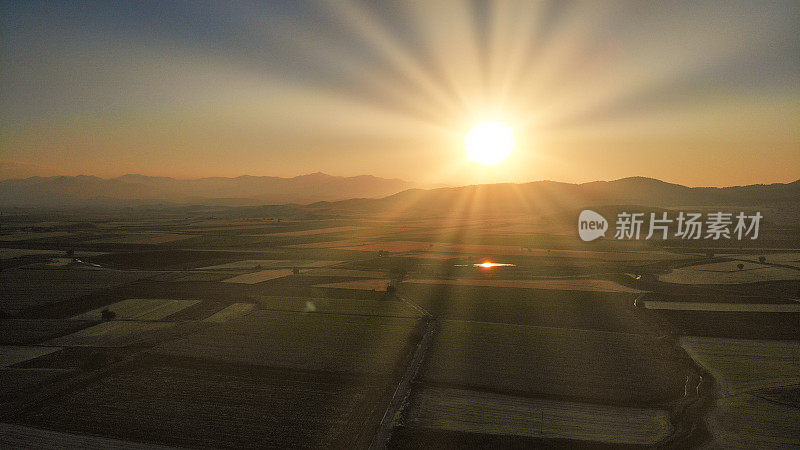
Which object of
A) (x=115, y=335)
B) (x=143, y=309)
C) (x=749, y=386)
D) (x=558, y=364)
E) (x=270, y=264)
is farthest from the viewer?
(x=270, y=264)

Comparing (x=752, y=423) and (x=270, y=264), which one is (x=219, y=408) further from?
(x=270, y=264)

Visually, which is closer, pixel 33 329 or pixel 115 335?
pixel 115 335

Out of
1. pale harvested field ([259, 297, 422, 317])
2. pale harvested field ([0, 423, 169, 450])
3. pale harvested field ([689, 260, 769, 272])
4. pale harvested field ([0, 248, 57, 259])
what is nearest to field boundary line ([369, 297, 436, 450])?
pale harvested field ([259, 297, 422, 317])

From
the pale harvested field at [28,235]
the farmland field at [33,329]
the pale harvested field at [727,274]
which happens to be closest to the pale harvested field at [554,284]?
the pale harvested field at [727,274]

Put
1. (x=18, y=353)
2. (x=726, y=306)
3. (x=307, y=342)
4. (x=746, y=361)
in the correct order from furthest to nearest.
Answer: (x=726, y=306) → (x=307, y=342) → (x=18, y=353) → (x=746, y=361)

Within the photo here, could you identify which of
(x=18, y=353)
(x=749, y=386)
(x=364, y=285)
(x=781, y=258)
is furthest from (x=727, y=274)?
(x=18, y=353)

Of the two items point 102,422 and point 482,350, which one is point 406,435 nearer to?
point 482,350

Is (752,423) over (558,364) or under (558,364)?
over
